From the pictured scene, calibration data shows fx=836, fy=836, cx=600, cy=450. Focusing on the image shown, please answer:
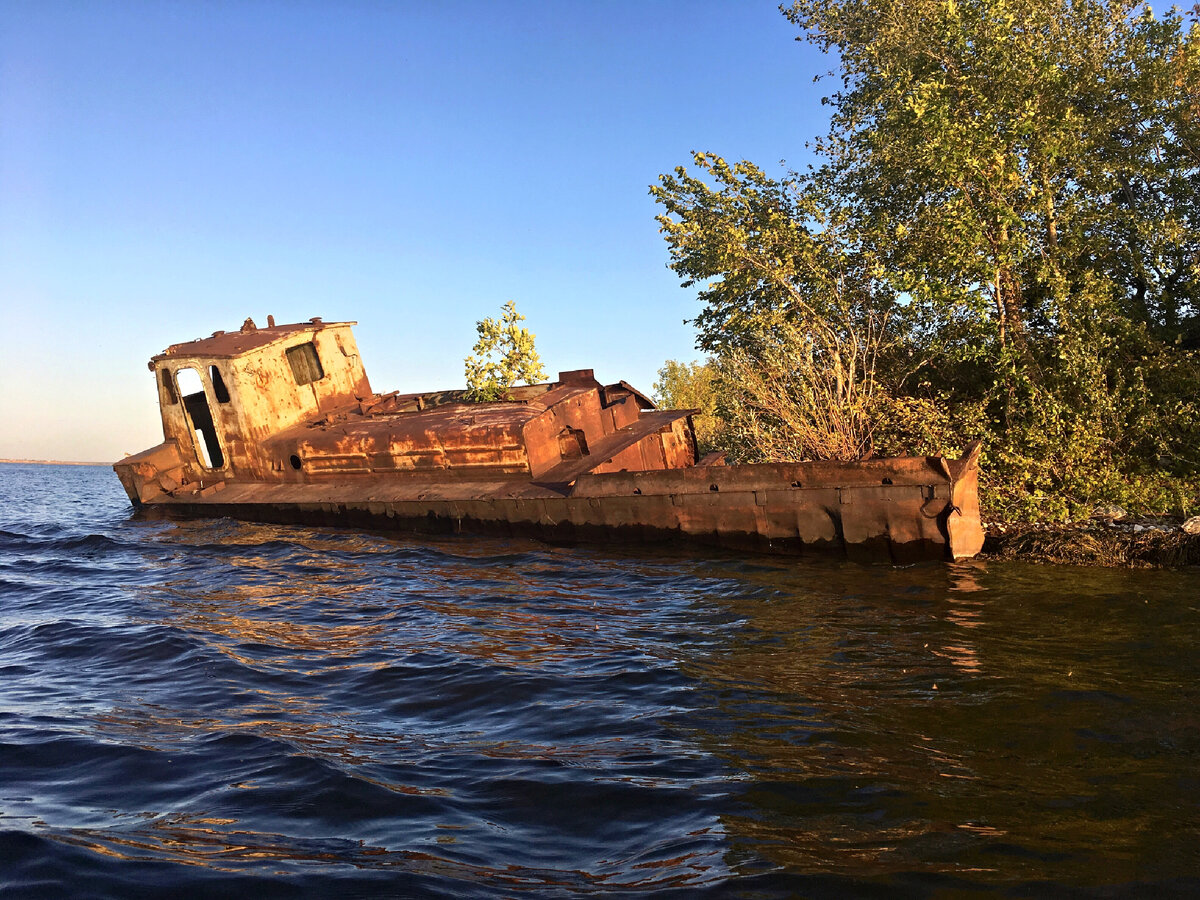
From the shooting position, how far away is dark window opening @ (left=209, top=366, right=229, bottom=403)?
1714 centimetres

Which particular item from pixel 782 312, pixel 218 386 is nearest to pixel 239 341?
pixel 218 386

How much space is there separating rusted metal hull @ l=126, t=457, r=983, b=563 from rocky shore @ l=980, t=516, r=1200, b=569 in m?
1.09

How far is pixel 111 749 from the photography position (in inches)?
214

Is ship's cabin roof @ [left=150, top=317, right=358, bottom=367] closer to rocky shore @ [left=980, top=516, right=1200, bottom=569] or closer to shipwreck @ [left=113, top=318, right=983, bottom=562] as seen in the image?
shipwreck @ [left=113, top=318, right=983, bottom=562]

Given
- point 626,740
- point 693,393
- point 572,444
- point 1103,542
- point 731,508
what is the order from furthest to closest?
1. point 693,393
2. point 572,444
3. point 731,508
4. point 1103,542
5. point 626,740

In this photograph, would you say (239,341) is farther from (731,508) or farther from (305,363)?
(731,508)

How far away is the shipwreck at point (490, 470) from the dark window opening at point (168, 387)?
54 mm

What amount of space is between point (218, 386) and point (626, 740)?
1474 centimetres

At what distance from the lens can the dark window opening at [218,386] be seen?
17141 mm

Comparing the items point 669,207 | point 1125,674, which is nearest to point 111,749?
point 1125,674

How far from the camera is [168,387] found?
18438 mm

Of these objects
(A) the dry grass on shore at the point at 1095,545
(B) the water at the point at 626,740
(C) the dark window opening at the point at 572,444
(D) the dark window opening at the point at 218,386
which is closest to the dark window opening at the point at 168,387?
(D) the dark window opening at the point at 218,386

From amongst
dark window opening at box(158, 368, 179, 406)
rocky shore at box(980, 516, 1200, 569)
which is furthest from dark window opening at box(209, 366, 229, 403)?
rocky shore at box(980, 516, 1200, 569)

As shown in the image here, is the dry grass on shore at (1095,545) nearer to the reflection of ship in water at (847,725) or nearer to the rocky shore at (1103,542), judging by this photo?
the rocky shore at (1103,542)
